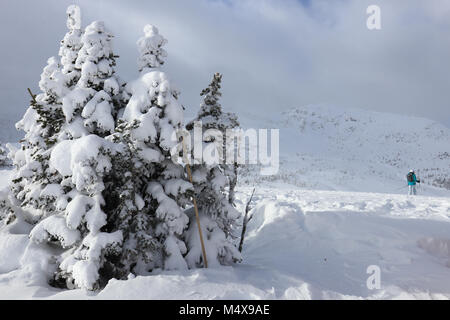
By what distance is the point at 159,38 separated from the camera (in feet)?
25.0


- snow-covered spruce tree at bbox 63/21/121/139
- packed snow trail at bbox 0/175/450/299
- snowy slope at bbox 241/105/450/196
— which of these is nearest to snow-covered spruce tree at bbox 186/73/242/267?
packed snow trail at bbox 0/175/450/299

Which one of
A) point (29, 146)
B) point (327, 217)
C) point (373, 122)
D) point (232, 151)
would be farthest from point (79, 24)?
point (373, 122)

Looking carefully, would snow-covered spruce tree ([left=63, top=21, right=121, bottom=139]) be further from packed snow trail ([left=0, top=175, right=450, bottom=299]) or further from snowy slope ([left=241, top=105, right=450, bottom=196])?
snowy slope ([left=241, top=105, right=450, bottom=196])

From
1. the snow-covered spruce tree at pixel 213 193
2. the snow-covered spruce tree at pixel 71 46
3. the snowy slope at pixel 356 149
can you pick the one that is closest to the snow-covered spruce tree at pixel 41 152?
the snow-covered spruce tree at pixel 71 46

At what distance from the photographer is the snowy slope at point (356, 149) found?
101 feet

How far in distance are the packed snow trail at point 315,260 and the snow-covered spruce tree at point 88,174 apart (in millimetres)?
710

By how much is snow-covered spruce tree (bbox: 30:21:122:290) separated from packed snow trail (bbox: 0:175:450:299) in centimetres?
71

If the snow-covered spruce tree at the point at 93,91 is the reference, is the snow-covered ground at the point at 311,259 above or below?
below

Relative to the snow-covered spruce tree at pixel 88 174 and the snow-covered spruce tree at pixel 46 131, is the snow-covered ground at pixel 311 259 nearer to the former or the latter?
the snow-covered spruce tree at pixel 88 174

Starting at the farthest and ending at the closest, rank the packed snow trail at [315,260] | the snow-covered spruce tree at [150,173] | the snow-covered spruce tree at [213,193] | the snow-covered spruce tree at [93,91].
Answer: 1. the snow-covered spruce tree at [213,193]
2. the snow-covered spruce tree at [93,91]
3. the snow-covered spruce tree at [150,173]
4. the packed snow trail at [315,260]

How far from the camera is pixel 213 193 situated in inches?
315

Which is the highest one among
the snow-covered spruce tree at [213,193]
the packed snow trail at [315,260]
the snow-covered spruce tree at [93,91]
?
the snow-covered spruce tree at [93,91]

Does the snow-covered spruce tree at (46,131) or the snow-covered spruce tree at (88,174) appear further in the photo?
the snow-covered spruce tree at (46,131)

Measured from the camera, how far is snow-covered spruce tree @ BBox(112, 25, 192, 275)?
6.75 metres
